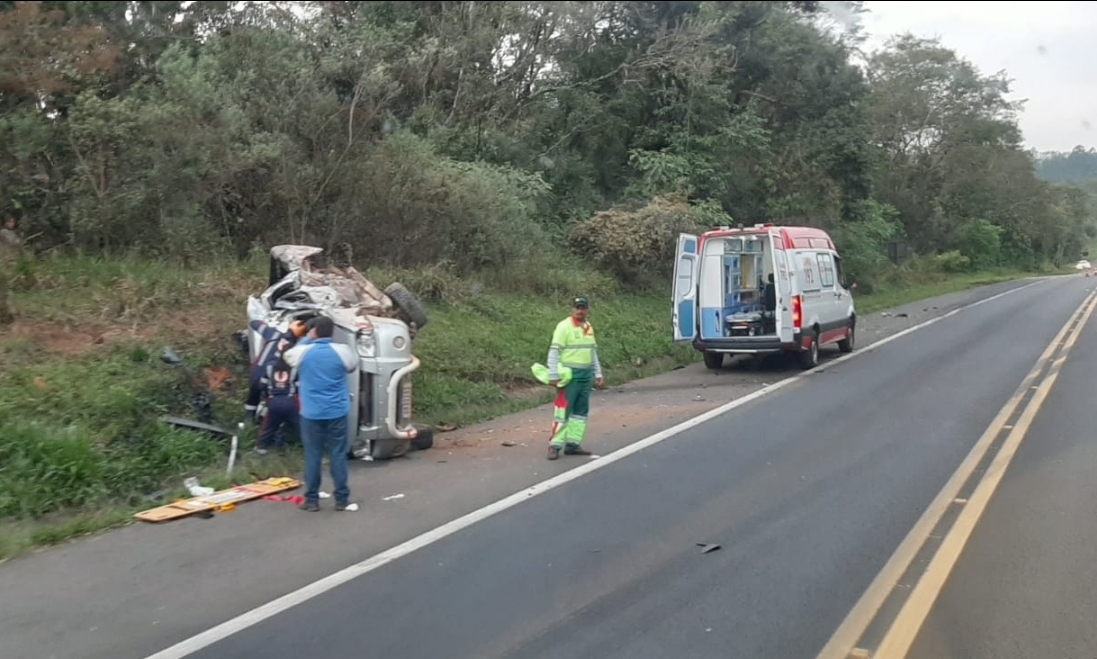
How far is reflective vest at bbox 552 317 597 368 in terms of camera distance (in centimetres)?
1051

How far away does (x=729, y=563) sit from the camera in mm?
6801

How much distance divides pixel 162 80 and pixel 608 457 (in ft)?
29.1

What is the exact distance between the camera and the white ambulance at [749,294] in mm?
16688

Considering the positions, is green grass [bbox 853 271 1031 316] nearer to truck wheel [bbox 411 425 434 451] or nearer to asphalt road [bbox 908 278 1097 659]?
asphalt road [bbox 908 278 1097 659]

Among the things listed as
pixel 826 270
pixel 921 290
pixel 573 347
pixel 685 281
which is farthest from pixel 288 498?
pixel 921 290

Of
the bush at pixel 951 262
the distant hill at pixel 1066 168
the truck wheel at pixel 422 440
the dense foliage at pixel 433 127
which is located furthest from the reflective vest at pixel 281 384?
the distant hill at pixel 1066 168

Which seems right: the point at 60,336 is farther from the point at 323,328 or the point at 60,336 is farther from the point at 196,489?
the point at 323,328

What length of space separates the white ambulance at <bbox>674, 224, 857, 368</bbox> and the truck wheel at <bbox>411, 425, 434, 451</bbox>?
7.01 m

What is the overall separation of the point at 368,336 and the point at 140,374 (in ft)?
7.81

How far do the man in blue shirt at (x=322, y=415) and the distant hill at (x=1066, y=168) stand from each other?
235ft

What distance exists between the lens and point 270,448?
10.2m

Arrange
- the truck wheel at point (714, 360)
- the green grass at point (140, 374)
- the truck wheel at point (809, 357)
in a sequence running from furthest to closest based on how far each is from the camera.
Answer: the truck wheel at point (714, 360)
the truck wheel at point (809, 357)
the green grass at point (140, 374)

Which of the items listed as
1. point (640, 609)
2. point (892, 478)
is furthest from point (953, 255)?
point (640, 609)

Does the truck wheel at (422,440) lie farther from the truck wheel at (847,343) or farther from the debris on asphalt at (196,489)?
the truck wheel at (847,343)
